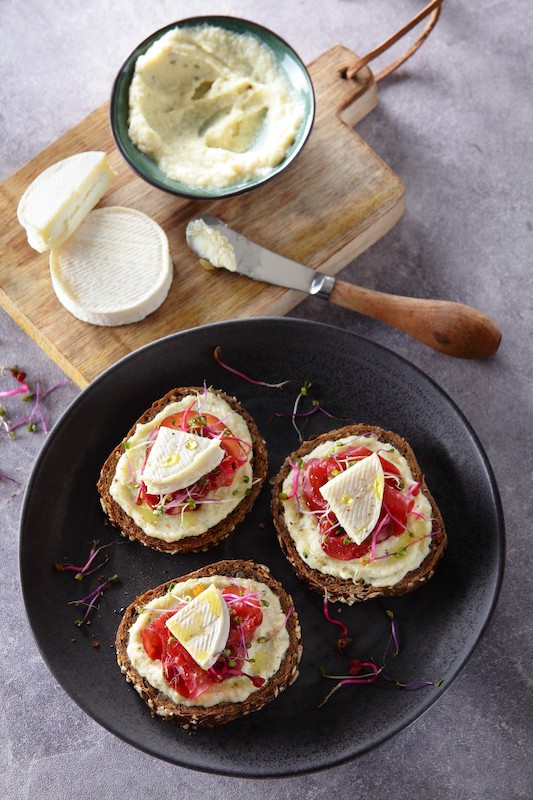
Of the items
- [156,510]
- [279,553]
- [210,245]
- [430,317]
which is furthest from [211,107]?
[279,553]

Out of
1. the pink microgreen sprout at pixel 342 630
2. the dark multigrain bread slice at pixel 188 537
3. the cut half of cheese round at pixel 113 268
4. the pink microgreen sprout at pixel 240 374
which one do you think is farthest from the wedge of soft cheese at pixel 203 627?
the cut half of cheese round at pixel 113 268

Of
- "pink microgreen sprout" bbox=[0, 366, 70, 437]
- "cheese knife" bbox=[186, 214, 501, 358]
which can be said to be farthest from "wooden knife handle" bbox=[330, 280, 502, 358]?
"pink microgreen sprout" bbox=[0, 366, 70, 437]

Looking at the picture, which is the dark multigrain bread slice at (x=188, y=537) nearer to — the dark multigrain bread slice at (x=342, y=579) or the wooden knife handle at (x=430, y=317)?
the dark multigrain bread slice at (x=342, y=579)

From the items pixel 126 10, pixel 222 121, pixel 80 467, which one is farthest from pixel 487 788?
pixel 126 10

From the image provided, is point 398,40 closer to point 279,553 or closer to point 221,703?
point 279,553

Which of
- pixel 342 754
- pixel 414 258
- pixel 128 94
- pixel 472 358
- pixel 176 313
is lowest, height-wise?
pixel 342 754

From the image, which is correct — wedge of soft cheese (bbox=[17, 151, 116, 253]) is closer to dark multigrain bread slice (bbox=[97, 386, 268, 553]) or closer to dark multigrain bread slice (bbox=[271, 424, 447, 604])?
dark multigrain bread slice (bbox=[97, 386, 268, 553])

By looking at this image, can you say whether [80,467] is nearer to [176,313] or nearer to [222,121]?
[176,313]
